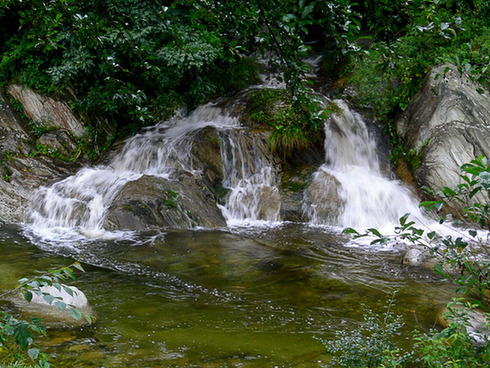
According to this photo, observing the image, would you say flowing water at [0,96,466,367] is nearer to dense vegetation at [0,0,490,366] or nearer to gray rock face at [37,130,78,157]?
dense vegetation at [0,0,490,366]

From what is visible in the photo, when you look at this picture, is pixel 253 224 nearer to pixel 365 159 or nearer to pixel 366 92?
pixel 365 159

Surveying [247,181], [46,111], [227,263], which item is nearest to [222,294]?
[227,263]

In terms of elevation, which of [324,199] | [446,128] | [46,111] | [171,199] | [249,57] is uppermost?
[249,57]

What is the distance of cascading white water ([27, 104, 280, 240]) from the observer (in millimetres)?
9602

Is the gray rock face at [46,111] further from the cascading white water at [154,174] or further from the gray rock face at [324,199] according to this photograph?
the gray rock face at [324,199]

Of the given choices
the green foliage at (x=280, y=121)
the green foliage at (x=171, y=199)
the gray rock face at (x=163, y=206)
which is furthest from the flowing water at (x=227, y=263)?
the green foliage at (x=171, y=199)

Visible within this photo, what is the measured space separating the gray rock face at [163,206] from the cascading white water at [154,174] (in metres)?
0.35

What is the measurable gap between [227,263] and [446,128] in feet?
21.3

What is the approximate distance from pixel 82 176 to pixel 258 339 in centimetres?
757

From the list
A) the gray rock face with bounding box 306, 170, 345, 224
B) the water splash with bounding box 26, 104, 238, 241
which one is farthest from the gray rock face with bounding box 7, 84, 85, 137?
the gray rock face with bounding box 306, 170, 345, 224

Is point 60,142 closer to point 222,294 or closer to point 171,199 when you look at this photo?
point 171,199

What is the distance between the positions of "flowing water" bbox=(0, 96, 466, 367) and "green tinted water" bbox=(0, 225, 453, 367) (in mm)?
19

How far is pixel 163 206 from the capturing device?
31.6ft

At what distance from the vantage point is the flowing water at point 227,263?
15.1 feet
